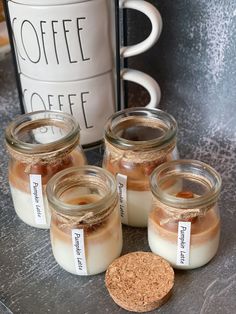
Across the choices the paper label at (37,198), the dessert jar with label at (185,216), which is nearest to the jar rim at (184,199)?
the dessert jar with label at (185,216)

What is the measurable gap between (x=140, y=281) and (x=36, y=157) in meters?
0.16

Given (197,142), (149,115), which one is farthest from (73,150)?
(197,142)

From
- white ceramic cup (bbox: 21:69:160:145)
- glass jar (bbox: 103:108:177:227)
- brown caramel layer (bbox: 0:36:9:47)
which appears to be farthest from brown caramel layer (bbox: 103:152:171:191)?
brown caramel layer (bbox: 0:36:9:47)

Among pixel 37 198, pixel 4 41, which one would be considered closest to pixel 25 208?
pixel 37 198

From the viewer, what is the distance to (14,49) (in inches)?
24.6

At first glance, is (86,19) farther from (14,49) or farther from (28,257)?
(28,257)

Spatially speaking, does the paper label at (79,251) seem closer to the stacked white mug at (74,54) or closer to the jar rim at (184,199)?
the jar rim at (184,199)

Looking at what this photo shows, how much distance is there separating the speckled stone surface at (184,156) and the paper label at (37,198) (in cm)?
2

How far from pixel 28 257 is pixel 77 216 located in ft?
0.33

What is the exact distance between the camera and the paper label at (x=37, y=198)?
516 millimetres

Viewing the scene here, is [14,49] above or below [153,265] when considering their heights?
above

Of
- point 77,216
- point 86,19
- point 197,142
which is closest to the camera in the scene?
point 77,216

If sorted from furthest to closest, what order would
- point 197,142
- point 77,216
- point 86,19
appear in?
point 197,142, point 86,19, point 77,216

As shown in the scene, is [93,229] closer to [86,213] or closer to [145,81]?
[86,213]
